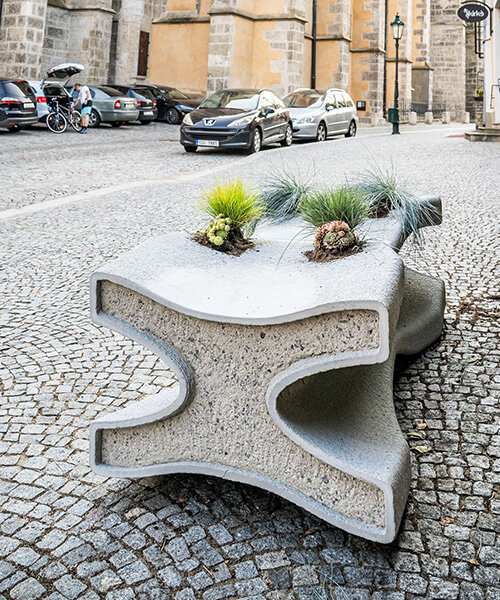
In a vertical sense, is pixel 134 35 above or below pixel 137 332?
above

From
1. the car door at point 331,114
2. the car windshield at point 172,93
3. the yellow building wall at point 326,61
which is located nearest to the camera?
the car door at point 331,114

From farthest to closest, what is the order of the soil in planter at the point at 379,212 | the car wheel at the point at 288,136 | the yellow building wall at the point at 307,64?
the yellow building wall at the point at 307,64 → the car wheel at the point at 288,136 → the soil in planter at the point at 379,212

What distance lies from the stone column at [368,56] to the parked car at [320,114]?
41.3ft

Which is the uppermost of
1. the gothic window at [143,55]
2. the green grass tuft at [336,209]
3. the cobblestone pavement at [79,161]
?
the gothic window at [143,55]

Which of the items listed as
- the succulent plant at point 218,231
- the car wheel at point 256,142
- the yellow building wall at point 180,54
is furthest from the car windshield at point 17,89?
the succulent plant at point 218,231

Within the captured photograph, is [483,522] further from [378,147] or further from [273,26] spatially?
[273,26]

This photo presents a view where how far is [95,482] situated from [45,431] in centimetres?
56

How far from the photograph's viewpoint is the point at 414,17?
1885 inches

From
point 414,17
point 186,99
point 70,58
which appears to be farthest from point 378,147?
point 414,17

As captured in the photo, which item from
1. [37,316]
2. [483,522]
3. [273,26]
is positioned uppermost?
[273,26]

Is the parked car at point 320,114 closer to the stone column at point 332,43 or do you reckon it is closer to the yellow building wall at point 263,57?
the yellow building wall at point 263,57

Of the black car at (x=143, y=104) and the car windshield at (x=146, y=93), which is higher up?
the car windshield at (x=146, y=93)

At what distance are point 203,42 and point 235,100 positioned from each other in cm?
1280

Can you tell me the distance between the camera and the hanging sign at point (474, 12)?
73.5ft
